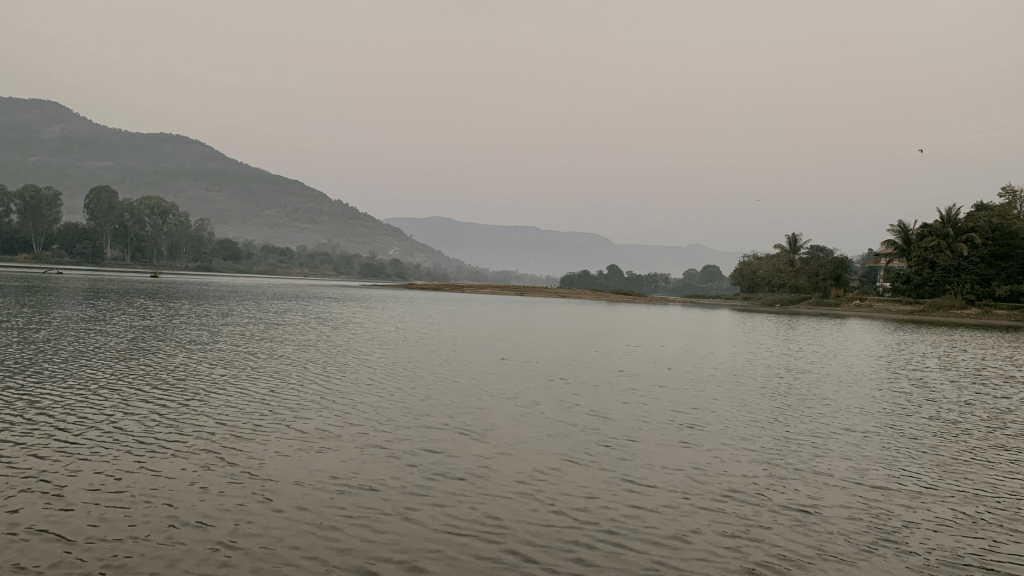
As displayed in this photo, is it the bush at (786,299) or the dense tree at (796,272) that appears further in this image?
→ the bush at (786,299)

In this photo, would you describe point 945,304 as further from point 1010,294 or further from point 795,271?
point 795,271

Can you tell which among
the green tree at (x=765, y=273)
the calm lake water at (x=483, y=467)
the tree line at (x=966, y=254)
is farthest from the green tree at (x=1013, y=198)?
the calm lake water at (x=483, y=467)

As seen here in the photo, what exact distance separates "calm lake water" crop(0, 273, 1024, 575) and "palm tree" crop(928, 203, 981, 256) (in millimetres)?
88363

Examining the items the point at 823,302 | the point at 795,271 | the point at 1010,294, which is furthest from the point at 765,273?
the point at 1010,294

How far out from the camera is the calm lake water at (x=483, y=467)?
34.1ft

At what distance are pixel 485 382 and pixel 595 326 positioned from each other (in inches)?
1534

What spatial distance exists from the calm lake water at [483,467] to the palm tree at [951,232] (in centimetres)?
8836

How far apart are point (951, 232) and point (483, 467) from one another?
394 ft

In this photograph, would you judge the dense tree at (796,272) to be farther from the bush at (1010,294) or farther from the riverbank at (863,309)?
the bush at (1010,294)

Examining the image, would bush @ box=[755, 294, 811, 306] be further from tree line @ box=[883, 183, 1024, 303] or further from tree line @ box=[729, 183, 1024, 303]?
tree line @ box=[883, 183, 1024, 303]

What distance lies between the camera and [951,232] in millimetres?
106000

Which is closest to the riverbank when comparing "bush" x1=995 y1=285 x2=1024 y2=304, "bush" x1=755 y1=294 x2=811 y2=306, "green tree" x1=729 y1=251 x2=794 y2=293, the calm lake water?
"bush" x1=755 y1=294 x2=811 y2=306

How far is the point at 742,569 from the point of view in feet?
33.3

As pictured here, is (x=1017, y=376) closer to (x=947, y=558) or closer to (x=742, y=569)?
(x=947, y=558)
